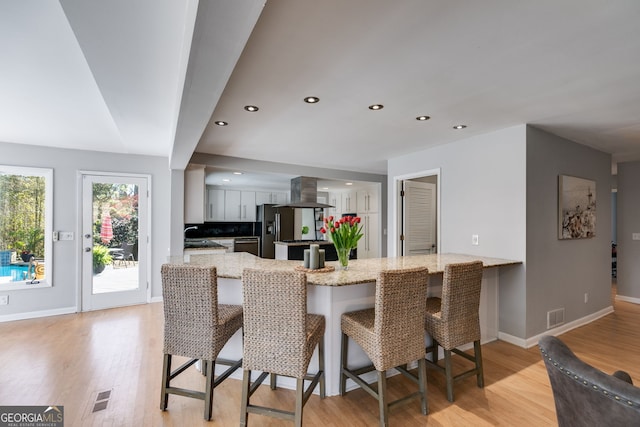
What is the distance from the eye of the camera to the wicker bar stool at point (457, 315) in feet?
6.97

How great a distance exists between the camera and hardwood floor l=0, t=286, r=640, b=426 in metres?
1.96

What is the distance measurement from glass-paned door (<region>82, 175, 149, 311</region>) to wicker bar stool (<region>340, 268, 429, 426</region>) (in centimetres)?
388

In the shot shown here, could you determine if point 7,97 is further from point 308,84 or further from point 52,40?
point 308,84

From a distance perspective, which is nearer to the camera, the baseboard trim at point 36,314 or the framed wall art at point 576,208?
the framed wall art at point 576,208

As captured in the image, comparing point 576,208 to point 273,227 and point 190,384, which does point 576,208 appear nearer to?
point 190,384

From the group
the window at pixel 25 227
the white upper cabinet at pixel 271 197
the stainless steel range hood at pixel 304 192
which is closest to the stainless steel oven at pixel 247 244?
the white upper cabinet at pixel 271 197

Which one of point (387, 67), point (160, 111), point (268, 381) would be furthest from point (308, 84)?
point (268, 381)

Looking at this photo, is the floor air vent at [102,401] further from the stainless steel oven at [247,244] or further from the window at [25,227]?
the stainless steel oven at [247,244]

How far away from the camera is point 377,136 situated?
3615 mm

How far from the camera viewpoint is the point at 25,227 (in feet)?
13.2

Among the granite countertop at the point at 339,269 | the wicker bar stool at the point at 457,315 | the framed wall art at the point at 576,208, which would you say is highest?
the framed wall art at the point at 576,208

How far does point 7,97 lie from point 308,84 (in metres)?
2.60

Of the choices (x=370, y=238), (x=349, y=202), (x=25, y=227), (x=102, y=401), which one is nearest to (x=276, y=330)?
(x=102, y=401)

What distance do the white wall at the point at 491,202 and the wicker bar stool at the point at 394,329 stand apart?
1.81 meters
